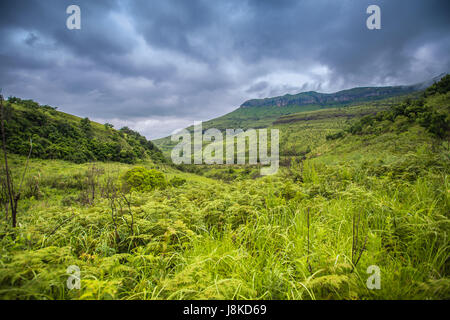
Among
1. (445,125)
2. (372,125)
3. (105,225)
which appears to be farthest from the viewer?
(372,125)

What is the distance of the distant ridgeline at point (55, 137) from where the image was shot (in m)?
36.8

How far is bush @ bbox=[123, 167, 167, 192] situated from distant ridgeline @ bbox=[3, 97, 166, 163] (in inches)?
1194

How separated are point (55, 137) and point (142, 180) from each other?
46.4 m

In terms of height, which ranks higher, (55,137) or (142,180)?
(55,137)

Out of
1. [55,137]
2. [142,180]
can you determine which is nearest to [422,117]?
[142,180]

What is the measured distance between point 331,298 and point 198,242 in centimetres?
191

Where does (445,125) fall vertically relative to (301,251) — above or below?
above

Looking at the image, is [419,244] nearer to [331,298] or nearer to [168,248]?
[331,298]

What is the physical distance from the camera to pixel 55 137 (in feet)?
146

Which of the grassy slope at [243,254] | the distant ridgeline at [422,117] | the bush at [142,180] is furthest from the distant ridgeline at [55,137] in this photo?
the distant ridgeline at [422,117]

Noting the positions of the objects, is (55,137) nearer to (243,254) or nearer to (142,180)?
(142,180)

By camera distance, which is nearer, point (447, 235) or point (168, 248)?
point (447, 235)

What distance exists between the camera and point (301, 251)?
2463 millimetres
